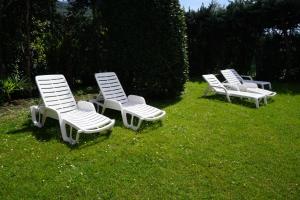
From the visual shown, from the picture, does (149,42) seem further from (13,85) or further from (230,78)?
(13,85)

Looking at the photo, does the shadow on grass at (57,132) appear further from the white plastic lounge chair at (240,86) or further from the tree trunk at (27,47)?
the white plastic lounge chair at (240,86)

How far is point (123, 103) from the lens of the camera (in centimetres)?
855

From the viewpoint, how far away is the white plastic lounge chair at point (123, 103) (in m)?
7.47

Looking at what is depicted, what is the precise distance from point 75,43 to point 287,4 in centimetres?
920

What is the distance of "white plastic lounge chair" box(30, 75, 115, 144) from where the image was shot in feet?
21.5

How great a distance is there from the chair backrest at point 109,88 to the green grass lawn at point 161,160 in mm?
582

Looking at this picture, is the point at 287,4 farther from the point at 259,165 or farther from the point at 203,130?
the point at 259,165

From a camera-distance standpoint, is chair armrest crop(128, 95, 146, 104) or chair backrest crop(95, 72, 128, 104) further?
chair backrest crop(95, 72, 128, 104)

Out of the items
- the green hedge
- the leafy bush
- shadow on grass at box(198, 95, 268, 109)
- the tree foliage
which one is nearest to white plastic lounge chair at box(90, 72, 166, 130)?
the green hedge

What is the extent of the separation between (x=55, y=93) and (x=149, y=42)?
3.56m

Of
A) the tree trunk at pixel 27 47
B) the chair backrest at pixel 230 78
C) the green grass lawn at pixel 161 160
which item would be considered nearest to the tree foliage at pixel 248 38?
the chair backrest at pixel 230 78

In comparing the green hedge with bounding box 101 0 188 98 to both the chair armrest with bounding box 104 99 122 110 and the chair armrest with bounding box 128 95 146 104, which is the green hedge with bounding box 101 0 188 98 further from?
the chair armrest with bounding box 104 99 122 110

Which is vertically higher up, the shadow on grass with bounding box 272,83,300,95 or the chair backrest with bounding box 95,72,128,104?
the chair backrest with bounding box 95,72,128,104

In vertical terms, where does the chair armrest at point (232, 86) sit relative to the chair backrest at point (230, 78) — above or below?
below
